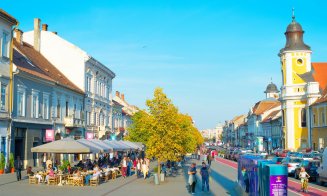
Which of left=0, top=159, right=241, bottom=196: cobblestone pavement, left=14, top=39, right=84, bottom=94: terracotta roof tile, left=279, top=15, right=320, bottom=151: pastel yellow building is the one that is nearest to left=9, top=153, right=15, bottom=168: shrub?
left=0, top=159, right=241, bottom=196: cobblestone pavement

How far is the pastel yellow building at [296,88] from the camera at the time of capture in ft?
230

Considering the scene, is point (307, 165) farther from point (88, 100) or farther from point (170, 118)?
point (88, 100)

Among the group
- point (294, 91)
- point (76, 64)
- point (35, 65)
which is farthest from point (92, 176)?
point (294, 91)

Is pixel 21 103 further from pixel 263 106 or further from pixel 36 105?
pixel 263 106

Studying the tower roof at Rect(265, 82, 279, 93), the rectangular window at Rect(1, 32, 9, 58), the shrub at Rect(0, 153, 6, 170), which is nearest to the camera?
the shrub at Rect(0, 153, 6, 170)

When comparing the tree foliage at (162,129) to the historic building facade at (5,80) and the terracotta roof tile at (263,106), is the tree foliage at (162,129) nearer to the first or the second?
the historic building facade at (5,80)

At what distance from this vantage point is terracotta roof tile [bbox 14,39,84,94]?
116 ft

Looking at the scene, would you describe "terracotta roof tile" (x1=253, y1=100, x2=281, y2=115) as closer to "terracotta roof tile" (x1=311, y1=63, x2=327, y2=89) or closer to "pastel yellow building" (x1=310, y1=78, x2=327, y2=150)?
"terracotta roof tile" (x1=311, y1=63, x2=327, y2=89)

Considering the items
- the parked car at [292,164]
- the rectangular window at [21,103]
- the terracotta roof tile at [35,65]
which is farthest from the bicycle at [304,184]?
the terracotta roof tile at [35,65]

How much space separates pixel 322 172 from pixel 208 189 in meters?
7.62

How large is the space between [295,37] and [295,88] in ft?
27.2

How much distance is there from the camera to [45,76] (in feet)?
124

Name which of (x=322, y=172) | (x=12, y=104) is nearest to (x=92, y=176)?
(x=12, y=104)

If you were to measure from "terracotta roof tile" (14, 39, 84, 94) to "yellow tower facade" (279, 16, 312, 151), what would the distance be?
37369 millimetres
